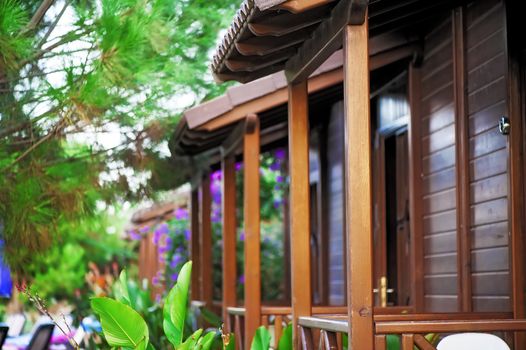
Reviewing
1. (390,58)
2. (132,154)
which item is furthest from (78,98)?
(390,58)

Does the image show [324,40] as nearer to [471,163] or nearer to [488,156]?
[488,156]

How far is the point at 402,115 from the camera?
25.4 ft

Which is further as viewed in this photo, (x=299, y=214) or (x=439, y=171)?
(x=439, y=171)

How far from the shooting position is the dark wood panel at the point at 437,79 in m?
6.92

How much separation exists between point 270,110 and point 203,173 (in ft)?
8.76

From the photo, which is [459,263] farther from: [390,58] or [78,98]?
[78,98]

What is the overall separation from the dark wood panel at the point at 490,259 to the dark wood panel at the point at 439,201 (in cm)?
49

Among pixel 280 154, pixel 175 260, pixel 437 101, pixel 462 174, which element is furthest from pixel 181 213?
pixel 462 174

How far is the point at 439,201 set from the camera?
700cm

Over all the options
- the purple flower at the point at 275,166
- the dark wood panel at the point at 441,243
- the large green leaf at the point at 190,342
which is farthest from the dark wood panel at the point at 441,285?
the purple flower at the point at 275,166

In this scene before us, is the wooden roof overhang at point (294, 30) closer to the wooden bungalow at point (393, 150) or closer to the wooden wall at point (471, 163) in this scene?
the wooden bungalow at point (393, 150)

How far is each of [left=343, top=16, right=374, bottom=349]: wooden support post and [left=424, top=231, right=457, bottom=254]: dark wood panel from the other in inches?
90.4

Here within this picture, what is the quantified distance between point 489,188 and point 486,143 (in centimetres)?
29

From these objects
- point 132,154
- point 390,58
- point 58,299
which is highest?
point 390,58
